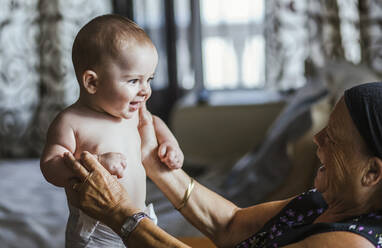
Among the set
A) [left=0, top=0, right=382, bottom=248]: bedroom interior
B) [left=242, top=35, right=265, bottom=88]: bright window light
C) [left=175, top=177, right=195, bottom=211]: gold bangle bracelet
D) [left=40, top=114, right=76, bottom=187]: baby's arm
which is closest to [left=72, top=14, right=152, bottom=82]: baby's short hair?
[left=40, top=114, right=76, bottom=187]: baby's arm

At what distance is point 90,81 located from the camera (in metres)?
1.15

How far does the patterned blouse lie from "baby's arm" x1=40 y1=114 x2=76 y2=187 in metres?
0.50

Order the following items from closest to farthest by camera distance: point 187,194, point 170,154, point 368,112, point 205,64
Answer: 1. point 368,112
2. point 170,154
3. point 187,194
4. point 205,64

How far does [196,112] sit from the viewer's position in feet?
11.1

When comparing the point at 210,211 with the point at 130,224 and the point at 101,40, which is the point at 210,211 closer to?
the point at 130,224

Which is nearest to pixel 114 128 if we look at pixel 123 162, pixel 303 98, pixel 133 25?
pixel 123 162

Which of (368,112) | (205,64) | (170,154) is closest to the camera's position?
(368,112)

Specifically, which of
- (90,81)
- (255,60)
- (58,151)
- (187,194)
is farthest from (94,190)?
(255,60)

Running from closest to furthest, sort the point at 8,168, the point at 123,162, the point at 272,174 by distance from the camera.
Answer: the point at 123,162
the point at 272,174
the point at 8,168

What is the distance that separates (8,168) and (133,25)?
2.03 m

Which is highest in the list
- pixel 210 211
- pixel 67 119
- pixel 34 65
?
pixel 67 119

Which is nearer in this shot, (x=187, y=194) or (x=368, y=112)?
(x=368, y=112)

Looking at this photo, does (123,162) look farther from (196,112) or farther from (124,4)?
(124,4)

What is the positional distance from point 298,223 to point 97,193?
0.52 m
